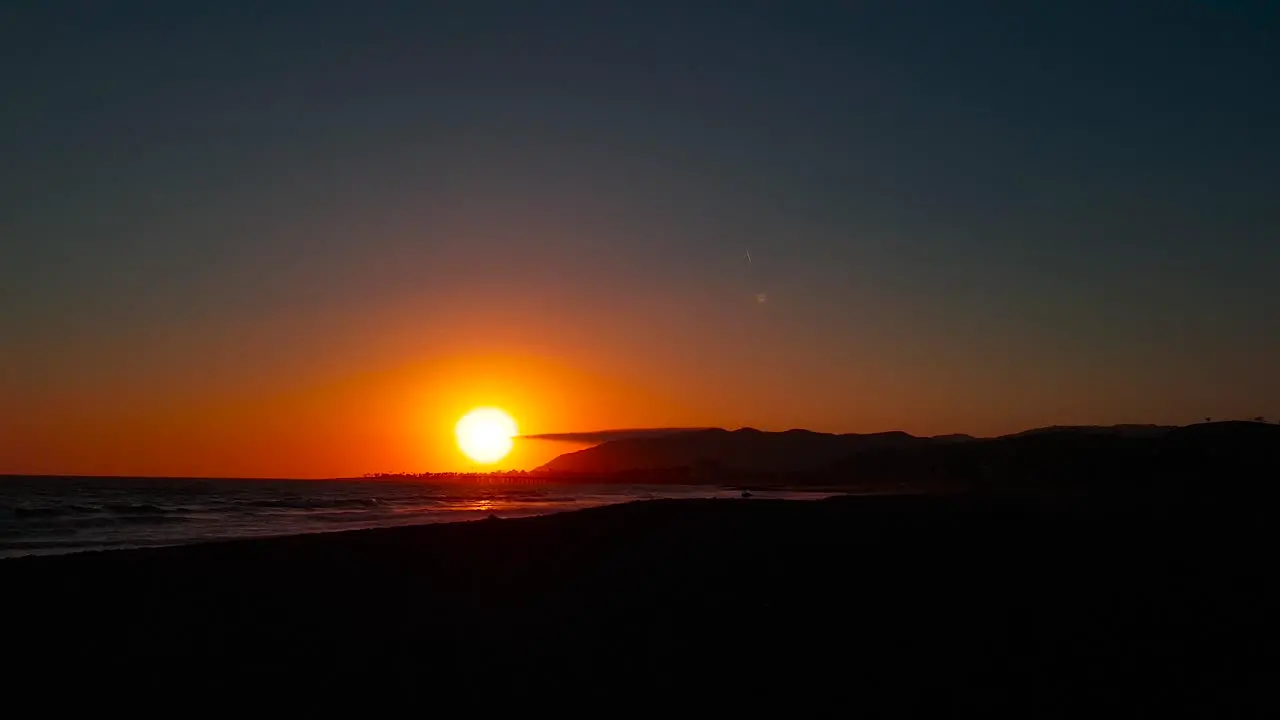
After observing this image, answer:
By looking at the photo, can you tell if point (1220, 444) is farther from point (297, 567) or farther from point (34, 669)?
point (34, 669)

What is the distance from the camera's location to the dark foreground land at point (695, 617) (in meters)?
7.55

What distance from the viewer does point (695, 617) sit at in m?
10.2

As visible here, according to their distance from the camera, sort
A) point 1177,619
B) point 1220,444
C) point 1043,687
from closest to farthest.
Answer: point 1043,687 < point 1177,619 < point 1220,444

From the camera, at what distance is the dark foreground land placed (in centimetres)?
755

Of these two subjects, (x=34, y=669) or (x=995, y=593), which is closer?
(x=34, y=669)

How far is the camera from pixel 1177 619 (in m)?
9.28

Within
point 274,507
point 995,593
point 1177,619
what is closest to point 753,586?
point 995,593

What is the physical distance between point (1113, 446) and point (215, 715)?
202ft


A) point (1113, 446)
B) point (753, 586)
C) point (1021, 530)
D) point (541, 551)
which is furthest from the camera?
Result: point (1113, 446)

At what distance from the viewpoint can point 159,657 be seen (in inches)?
354

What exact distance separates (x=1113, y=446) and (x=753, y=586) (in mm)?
54731

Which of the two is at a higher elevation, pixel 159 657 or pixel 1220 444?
pixel 1220 444

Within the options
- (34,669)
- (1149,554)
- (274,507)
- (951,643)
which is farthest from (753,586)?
(274,507)

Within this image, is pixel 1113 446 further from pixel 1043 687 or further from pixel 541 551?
pixel 1043 687
